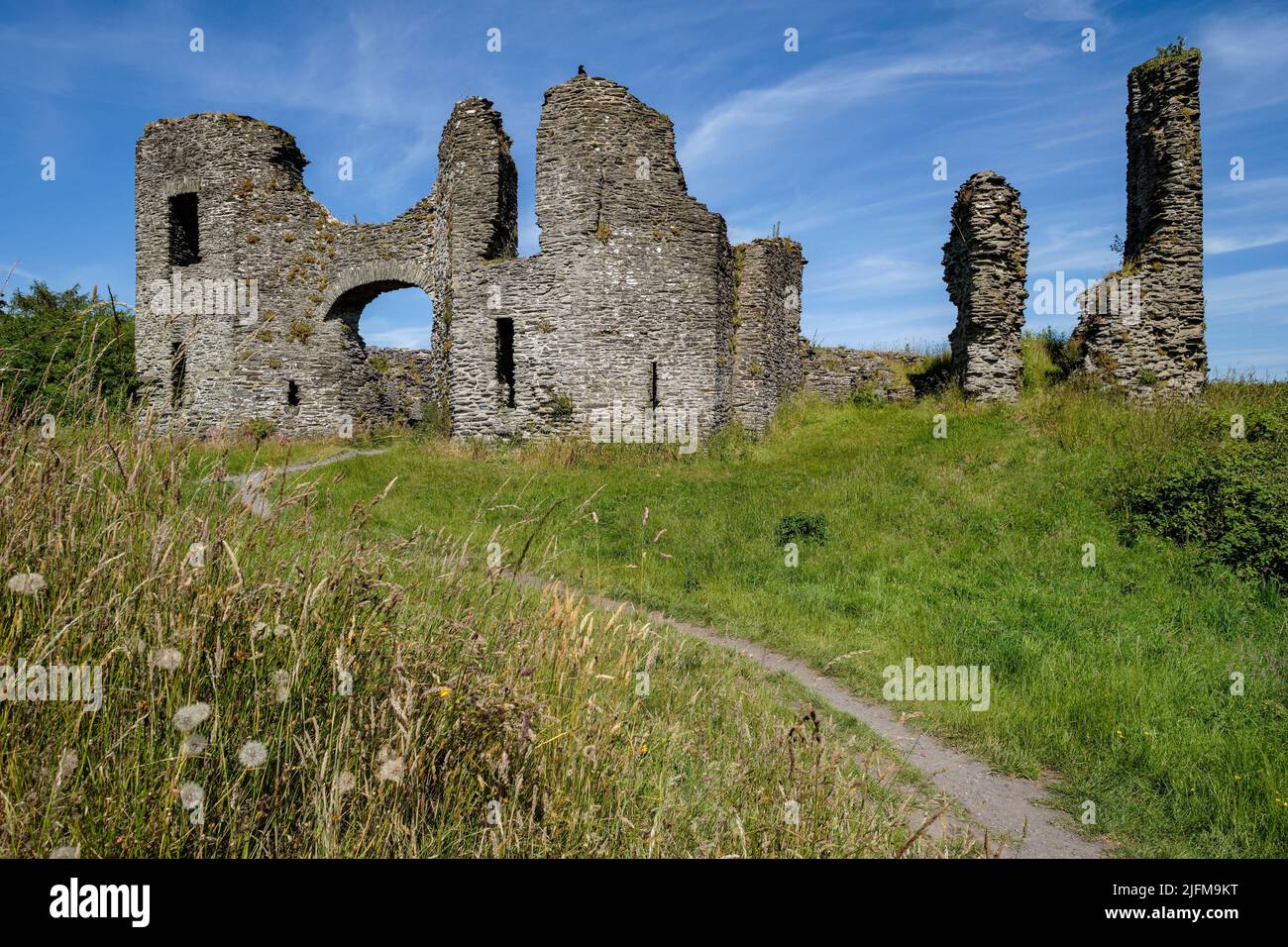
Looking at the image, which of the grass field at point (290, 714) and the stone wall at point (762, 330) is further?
the stone wall at point (762, 330)

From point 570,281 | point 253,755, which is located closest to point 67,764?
point 253,755

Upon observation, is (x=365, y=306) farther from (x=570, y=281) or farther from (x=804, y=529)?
(x=804, y=529)

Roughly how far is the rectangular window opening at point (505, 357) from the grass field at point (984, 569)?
1.55 metres

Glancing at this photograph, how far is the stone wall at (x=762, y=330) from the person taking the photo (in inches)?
787

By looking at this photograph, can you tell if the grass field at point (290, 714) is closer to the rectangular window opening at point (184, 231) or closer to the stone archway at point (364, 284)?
the stone archway at point (364, 284)

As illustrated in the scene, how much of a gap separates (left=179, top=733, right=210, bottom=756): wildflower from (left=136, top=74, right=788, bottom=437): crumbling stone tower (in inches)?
631

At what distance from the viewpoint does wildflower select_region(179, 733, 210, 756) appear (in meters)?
2.39

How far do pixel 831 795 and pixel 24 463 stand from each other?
4.12m

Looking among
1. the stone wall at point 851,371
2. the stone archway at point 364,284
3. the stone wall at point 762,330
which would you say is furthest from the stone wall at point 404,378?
the stone wall at point 851,371

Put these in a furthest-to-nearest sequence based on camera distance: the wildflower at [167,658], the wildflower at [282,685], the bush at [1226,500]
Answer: the bush at [1226,500] → the wildflower at [282,685] → the wildflower at [167,658]

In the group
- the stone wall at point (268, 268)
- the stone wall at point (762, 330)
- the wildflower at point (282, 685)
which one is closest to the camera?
the wildflower at point (282, 685)

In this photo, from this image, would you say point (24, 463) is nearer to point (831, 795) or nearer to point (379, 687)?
point (379, 687)

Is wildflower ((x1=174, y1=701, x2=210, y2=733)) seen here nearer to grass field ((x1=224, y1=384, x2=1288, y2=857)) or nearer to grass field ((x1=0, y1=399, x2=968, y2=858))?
grass field ((x1=0, y1=399, x2=968, y2=858))

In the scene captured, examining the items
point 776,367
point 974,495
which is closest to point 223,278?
point 776,367
